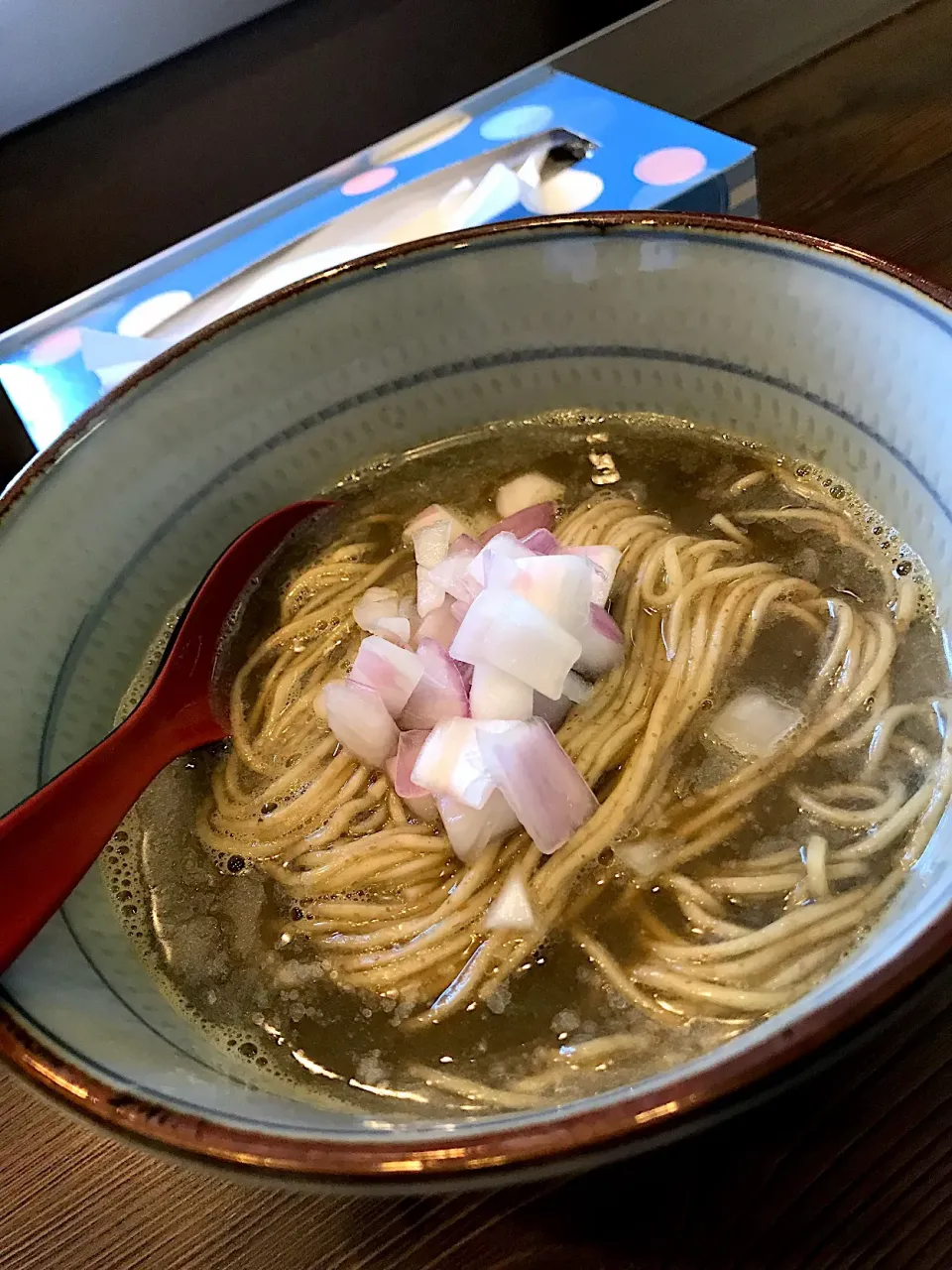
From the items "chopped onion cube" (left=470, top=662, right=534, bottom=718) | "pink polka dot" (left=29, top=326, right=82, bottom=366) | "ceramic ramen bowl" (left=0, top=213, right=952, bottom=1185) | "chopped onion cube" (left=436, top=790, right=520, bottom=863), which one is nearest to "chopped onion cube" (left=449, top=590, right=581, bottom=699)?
"chopped onion cube" (left=470, top=662, right=534, bottom=718)

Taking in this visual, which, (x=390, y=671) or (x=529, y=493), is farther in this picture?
(x=529, y=493)

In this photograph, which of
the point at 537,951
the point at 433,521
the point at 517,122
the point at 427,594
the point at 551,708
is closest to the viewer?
the point at 537,951

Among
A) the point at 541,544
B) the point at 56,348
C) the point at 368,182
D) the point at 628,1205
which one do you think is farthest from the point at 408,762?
A: the point at 368,182

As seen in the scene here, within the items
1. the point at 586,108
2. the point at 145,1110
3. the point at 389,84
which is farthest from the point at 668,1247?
the point at 389,84

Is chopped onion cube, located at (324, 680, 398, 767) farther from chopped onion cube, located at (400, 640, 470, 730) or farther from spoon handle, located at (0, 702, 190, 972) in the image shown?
spoon handle, located at (0, 702, 190, 972)

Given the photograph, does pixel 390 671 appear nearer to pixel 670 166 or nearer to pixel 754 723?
pixel 754 723

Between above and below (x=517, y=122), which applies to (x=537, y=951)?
below

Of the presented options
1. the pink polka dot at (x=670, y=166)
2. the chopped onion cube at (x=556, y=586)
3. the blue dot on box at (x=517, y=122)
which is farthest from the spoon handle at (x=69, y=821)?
the blue dot on box at (x=517, y=122)
